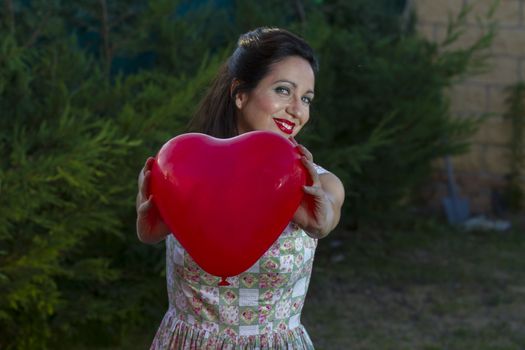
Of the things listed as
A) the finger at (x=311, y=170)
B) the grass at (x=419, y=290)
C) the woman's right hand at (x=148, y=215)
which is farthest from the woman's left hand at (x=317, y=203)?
the grass at (x=419, y=290)

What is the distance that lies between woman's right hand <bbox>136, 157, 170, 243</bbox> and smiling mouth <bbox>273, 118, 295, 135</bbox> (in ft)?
1.16

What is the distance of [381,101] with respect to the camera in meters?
5.50

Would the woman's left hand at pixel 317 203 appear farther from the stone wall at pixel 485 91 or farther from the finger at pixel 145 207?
the stone wall at pixel 485 91

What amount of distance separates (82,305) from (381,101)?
2183 millimetres

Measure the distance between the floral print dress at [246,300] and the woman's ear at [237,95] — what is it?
0.25 m

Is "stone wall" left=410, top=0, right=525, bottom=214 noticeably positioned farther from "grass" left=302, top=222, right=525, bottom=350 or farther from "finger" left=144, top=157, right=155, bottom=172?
"finger" left=144, top=157, right=155, bottom=172

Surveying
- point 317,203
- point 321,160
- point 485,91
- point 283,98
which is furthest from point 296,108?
point 485,91

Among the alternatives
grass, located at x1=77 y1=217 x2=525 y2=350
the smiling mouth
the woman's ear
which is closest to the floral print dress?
the smiling mouth

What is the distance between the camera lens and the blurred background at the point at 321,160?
3.68m

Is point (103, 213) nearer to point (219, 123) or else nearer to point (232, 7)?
point (219, 123)

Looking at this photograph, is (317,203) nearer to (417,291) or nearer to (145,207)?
(145,207)

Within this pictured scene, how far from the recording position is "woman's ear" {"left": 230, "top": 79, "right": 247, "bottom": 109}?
240 centimetres

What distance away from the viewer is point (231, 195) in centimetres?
190

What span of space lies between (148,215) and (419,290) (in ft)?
11.8
